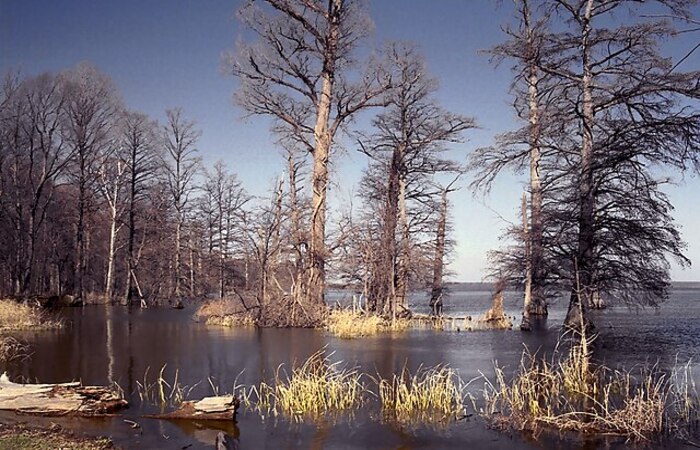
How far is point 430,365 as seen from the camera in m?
13.0

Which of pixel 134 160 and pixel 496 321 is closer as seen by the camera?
pixel 496 321

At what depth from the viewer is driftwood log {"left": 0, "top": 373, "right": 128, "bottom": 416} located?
8.72 m

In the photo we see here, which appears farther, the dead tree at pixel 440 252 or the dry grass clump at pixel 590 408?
the dead tree at pixel 440 252

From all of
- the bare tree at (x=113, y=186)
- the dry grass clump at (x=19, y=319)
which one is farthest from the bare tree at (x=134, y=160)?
the dry grass clump at (x=19, y=319)

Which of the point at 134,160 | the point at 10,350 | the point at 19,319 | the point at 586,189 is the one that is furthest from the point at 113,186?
the point at 586,189

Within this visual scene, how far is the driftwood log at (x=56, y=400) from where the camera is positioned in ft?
28.6

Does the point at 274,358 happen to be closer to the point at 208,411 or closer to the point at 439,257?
the point at 208,411

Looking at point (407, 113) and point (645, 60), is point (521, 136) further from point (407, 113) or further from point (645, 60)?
point (407, 113)

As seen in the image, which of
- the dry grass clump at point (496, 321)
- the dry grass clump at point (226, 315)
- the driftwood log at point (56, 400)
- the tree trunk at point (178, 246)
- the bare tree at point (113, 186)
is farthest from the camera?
the tree trunk at point (178, 246)

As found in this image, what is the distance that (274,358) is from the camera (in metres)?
14.3

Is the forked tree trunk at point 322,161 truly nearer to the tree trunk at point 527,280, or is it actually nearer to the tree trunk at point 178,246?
the tree trunk at point 527,280

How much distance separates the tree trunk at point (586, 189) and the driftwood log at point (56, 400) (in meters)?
12.5

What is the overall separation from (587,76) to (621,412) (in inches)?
565

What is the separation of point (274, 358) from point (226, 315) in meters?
9.45
